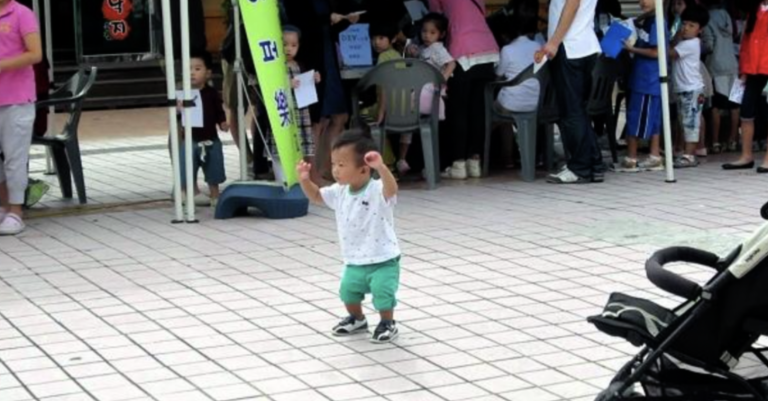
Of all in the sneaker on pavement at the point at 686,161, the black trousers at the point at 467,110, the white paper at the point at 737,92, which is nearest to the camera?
the black trousers at the point at 467,110

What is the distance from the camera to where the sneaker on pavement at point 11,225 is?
9.23 metres

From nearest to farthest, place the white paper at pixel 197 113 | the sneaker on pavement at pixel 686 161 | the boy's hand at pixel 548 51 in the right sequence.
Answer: the white paper at pixel 197 113 < the boy's hand at pixel 548 51 < the sneaker on pavement at pixel 686 161

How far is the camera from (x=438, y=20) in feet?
36.1

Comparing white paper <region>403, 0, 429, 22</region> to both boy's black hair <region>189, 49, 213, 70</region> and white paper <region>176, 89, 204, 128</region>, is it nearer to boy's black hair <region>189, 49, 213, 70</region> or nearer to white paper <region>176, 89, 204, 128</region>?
boy's black hair <region>189, 49, 213, 70</region>

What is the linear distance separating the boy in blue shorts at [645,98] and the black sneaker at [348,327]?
5.48 metres

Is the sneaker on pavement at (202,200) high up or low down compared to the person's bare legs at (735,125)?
down

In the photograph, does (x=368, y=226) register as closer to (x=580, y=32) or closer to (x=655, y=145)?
(x=580, y=32)

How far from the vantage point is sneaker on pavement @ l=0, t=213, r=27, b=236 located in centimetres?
923

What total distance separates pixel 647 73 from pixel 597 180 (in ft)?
3.64

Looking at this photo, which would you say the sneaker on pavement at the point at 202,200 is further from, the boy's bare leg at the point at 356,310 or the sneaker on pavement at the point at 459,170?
the boy's bare leg at the point at 356,310

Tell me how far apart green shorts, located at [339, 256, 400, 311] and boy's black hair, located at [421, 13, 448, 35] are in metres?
4.89

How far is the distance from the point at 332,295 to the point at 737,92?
18.6 ft

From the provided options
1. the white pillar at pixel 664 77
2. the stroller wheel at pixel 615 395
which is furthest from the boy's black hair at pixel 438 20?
the stroller wheel at pixel 615 395

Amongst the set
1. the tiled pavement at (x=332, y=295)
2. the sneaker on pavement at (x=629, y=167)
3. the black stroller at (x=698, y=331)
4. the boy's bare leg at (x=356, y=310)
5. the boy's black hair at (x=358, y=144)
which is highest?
the boy's black hair at (x=358, y=144)
